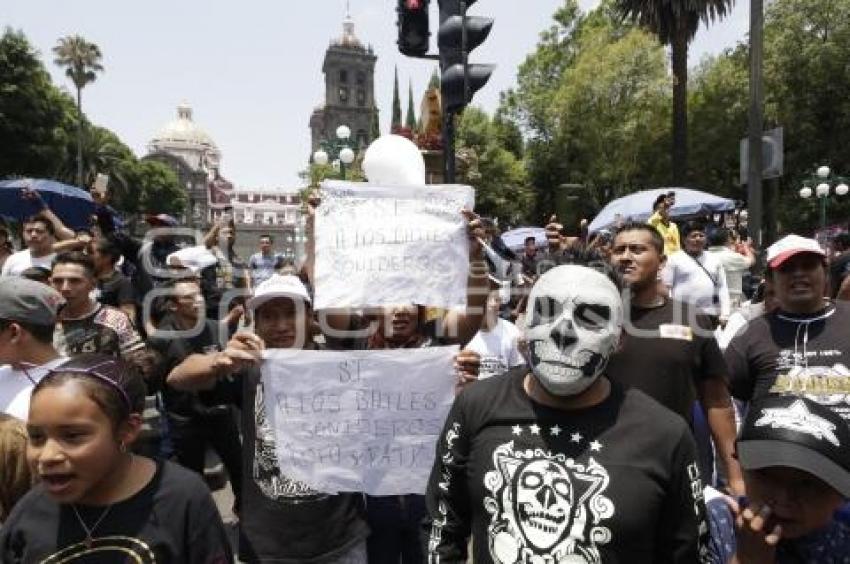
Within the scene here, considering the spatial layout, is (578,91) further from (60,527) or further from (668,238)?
(60,527)

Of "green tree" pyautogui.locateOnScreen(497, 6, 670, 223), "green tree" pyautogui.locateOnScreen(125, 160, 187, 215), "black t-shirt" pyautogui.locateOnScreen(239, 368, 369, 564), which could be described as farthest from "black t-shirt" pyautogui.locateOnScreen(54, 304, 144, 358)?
"green tree" pyautogui.locateOnScreen(125, 160, 187, 215)

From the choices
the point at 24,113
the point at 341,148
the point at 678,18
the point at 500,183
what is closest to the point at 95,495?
the point at 341,148

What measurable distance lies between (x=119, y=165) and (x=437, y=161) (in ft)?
233

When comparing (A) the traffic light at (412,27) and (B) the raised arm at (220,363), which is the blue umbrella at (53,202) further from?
(B) the raised arm at (220,363)

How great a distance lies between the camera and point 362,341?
11.2ft

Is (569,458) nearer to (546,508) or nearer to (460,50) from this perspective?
(546,508)

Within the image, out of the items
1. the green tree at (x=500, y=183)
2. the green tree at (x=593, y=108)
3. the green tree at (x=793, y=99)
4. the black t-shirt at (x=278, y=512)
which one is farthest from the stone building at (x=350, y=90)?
the black t-shirt at (x=278, y=512)

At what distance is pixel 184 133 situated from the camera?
170 meters

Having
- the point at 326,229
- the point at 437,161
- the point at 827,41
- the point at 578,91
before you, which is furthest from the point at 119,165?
the point at 326,229

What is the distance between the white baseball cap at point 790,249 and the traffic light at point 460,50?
99.6 inches

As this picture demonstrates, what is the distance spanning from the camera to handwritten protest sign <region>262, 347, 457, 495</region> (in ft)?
9.68

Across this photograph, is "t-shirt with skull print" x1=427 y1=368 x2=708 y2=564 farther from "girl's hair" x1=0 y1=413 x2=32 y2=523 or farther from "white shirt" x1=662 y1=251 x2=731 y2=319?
"white shirt" x1=662 y1=251 x2=731 y2=319

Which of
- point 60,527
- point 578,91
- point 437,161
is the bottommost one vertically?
point 60,527

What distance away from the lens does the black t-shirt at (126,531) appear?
1923 mm
